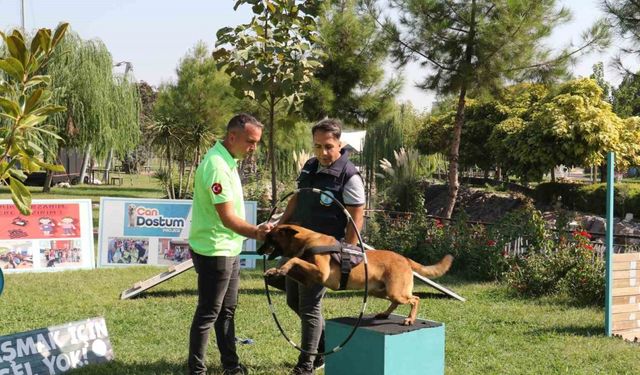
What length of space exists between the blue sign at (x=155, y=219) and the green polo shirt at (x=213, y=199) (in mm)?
6945

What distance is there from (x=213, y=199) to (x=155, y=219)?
733 cm

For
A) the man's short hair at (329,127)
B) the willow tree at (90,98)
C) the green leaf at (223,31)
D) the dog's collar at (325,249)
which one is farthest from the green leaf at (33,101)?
the willow tree at (90,98)

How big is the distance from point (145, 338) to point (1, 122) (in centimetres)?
1666

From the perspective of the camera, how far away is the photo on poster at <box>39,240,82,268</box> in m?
10.8

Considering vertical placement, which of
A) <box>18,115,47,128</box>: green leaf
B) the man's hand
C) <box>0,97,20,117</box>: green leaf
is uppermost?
<box>0,97,20,117</box>: green leaf

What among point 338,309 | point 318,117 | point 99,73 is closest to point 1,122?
point 99,73

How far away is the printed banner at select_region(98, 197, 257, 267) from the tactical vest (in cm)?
652

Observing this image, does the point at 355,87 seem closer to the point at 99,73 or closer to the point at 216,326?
the point at 216,326

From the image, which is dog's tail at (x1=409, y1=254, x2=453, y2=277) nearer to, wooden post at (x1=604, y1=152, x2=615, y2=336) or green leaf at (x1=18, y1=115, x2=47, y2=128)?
green leaf at (x1=18, y1=115, x2=47, y2=128)

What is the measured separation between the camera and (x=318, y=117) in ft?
55.3

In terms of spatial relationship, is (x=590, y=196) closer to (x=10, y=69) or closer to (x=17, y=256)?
(x=17, y=256)

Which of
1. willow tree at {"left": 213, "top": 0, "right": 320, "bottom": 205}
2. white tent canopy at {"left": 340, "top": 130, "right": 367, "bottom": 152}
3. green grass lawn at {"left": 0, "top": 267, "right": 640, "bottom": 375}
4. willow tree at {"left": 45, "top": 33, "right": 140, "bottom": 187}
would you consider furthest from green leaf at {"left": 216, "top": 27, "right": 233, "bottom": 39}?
willow tree at {"left": 45, "top": 33, "right": 140, "bottom": 187}

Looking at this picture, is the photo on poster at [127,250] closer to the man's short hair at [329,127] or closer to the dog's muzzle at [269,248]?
the man's short hair at [329,127]

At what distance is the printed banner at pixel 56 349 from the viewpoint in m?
4.95
